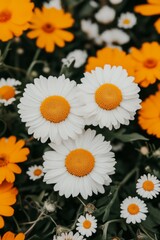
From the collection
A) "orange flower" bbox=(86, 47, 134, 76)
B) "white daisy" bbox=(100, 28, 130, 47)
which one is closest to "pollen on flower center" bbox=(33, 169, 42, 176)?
"orange flower" bbox=(86, 47, 134, 76)

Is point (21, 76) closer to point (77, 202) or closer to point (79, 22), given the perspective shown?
point (79, 22)

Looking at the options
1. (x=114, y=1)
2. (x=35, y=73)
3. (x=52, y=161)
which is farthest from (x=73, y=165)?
(x=114, y=1)

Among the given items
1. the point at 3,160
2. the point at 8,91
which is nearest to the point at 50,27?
the point at 8,91

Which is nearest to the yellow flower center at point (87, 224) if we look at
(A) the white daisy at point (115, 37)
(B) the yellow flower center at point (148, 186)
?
(B) the yellow flower center at point (148, 186)

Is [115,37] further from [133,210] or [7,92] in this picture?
[133,210]

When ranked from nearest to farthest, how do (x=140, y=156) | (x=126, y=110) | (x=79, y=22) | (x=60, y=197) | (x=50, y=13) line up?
(x=126, y=110) → (x=60, y=197) → (x=140, y=156) → (x=50, y=13) → (x=79, y=22)

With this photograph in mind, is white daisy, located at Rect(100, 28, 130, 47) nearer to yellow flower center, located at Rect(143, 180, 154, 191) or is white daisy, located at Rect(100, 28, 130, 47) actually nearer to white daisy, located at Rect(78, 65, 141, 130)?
white daisy, located at Rect(78, 65, 141, 130)

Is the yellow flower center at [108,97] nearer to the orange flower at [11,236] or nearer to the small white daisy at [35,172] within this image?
the small white daisy at [35,172]

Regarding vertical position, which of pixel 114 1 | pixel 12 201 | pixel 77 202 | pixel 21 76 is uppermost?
pixel 114 1
